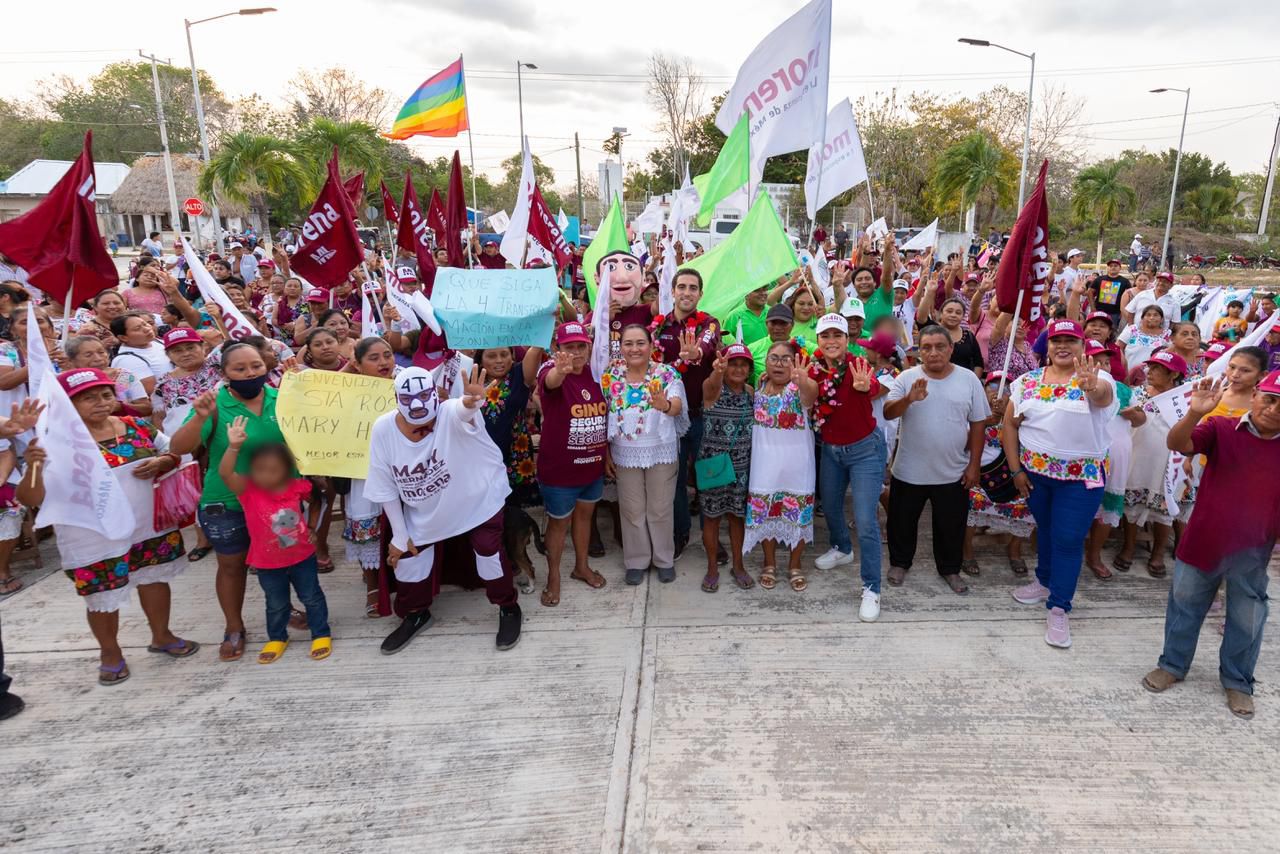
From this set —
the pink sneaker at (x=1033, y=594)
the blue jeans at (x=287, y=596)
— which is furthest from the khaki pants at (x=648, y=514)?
the pink sneaker at (x=1033, y=594)

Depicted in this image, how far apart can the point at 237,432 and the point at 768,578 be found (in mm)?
3255

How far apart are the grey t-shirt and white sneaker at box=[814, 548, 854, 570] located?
0.86 metres

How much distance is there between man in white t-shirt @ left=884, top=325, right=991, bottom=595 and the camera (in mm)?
4281

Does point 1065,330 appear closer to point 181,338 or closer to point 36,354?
point 181,338

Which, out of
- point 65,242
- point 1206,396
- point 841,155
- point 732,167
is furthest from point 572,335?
point 841,155

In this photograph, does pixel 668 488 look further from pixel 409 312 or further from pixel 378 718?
pixel 409 312

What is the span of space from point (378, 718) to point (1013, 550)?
13.8 ft

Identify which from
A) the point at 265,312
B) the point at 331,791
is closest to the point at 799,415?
the point at 331,791

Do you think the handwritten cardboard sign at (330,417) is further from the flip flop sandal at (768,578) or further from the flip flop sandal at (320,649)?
the flip flop sandal at (768,578)

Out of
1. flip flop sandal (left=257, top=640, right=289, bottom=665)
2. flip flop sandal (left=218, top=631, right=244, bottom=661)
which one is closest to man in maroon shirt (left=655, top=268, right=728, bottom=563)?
flip flop sandal (left=257, top=640, right=289, bottom=665)

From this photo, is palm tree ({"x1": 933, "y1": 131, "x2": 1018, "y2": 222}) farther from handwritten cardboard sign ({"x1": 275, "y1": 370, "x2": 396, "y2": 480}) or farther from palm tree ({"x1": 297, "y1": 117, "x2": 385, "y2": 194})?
handwritten cardboard sign ({"x1": 275, "y1": 370, "x2": 396, "y2": 480})

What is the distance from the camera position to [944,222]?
45281 millimetres

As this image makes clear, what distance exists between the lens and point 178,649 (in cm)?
395

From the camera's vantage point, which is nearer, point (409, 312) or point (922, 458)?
point (922, 458)
